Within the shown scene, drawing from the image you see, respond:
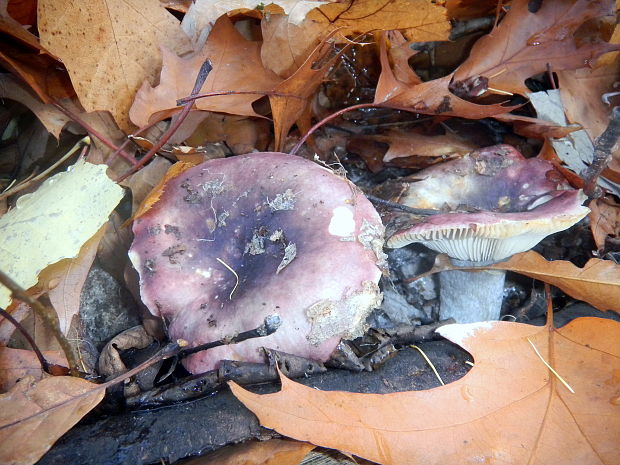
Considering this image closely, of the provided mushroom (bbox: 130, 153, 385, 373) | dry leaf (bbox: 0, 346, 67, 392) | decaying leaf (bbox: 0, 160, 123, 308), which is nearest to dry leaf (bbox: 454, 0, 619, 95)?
mushroom (bbox: 130, 153, 385, 373)

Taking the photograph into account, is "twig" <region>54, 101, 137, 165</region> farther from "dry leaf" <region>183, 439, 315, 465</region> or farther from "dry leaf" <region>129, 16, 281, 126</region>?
"dry leaf" <region>183, 439, 315, 465</region>

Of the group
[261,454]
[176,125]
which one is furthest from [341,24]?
[261,454]

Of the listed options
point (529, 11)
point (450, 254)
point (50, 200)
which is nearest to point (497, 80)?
point (529, 11)

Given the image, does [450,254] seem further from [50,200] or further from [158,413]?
[50,200]

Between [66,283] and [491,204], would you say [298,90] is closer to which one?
[491,204]

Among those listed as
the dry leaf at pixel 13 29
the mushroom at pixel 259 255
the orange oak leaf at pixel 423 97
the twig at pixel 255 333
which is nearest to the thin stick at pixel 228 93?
the mushroom at pixel 259 255
